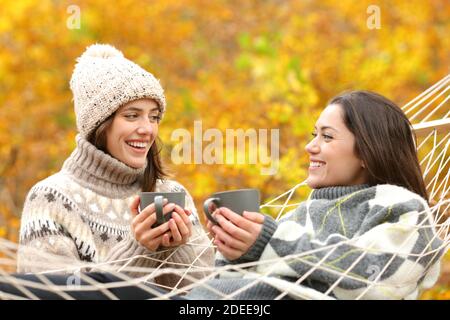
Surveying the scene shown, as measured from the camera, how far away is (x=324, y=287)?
1.69 meters

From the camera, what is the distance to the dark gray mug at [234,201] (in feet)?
5.72

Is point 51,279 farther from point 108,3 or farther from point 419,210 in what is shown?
point 108,3

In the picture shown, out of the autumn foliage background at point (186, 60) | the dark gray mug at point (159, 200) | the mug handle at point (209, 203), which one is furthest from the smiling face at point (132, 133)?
the autumn foliage background at point (186, 60)

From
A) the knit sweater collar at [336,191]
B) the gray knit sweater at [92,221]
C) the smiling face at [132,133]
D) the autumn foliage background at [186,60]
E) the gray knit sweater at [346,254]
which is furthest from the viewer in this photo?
the autumn foliage background at [186,60]

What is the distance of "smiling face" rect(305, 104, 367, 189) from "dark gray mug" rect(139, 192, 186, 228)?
1.06ft

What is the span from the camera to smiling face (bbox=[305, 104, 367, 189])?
74.7 inches

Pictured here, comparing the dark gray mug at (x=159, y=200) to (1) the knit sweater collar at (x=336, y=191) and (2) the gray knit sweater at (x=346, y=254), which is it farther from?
(1) the knit sweater collar at (x=336, y=191)

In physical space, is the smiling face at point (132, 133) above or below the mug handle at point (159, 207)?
above

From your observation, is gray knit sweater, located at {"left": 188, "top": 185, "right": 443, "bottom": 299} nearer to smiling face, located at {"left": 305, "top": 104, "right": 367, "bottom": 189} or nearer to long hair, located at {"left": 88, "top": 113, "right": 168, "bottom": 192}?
smiling face, located at {"left": 305, "top": 104, "right": 367, "bottom": 189}

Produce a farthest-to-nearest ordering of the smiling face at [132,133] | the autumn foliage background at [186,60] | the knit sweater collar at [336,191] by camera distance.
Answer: the autumn foliage background at [186,60]
the smiling face at [132,133]
the knit sweater collar at [336,191]

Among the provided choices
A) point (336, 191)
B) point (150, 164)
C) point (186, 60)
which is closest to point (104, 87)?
point (150, 164)

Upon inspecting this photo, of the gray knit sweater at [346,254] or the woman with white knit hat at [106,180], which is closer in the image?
the gray knit sweater at [346,254]

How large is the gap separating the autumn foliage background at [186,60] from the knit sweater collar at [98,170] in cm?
287

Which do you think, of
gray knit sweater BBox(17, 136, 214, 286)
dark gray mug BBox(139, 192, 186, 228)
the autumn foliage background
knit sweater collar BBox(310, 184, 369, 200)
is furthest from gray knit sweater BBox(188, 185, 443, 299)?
the autumn foliage background
